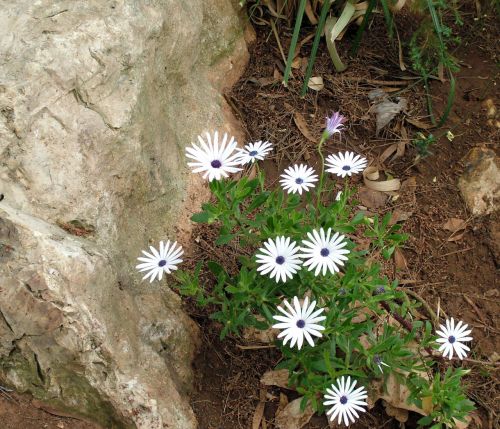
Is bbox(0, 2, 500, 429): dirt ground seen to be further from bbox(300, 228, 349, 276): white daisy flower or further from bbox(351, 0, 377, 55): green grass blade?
bbox(300, 228, 349, 276): white daisy flower

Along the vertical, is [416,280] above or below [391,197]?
below

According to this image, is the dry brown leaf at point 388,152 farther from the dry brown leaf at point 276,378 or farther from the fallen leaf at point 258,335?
the dry brown leaf at point 276,378

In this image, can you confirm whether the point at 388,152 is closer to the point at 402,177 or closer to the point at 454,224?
the point at 402,177

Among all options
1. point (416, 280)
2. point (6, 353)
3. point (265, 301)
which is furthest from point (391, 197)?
point (6, 353)

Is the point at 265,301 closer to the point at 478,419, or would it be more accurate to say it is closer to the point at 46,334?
the point at 46,334

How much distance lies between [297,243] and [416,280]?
3.08 feet

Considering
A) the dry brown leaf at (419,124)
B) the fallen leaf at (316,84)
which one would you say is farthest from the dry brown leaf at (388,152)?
the fallen leaf at (316,84)

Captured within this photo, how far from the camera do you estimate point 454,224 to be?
3193mm

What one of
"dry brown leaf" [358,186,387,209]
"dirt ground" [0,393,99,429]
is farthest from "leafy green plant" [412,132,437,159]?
"dirt ground" [0,393,99,429]

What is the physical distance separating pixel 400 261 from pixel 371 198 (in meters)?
0.38

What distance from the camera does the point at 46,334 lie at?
2.18m

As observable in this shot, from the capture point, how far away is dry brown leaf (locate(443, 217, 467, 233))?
3174 mm

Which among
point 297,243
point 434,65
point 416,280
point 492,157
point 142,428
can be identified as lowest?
point 142,428

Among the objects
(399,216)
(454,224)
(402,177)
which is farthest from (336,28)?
(454,224)
